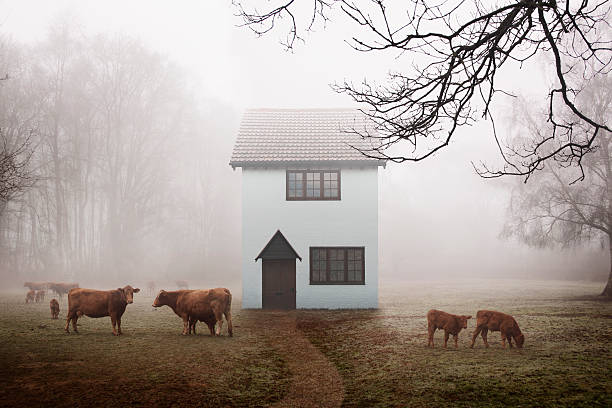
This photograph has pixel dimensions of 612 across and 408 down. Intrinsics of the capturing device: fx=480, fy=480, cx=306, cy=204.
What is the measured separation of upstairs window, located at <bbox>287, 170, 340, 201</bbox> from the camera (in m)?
19.7

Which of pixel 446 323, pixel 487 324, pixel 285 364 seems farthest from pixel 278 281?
pixel 487 324

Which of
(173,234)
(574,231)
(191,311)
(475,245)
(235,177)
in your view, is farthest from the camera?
(475,245)

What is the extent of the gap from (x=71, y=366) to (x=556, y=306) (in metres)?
18.0

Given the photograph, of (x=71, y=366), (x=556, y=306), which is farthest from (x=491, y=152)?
(x=71, y=366)

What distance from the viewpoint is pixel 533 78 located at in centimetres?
6894

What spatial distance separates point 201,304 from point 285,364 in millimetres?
3711

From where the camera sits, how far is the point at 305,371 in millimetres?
9539

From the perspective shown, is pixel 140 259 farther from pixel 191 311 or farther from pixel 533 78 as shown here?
pixel 533 78

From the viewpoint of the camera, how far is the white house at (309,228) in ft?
62.3

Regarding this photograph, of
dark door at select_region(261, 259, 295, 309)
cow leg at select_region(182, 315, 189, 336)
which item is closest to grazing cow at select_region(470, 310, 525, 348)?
cow leg at select_region(182, 315, 189, 336)

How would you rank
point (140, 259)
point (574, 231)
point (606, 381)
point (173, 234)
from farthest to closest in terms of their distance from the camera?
point (173, 234)
point (140, 259)
point (574, 231)
point (606, 381)

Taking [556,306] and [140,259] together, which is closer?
[556,306]

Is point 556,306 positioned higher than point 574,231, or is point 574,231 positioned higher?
point 574,231

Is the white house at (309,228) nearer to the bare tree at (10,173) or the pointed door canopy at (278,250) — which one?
the pointed door canopy at (278,250)
